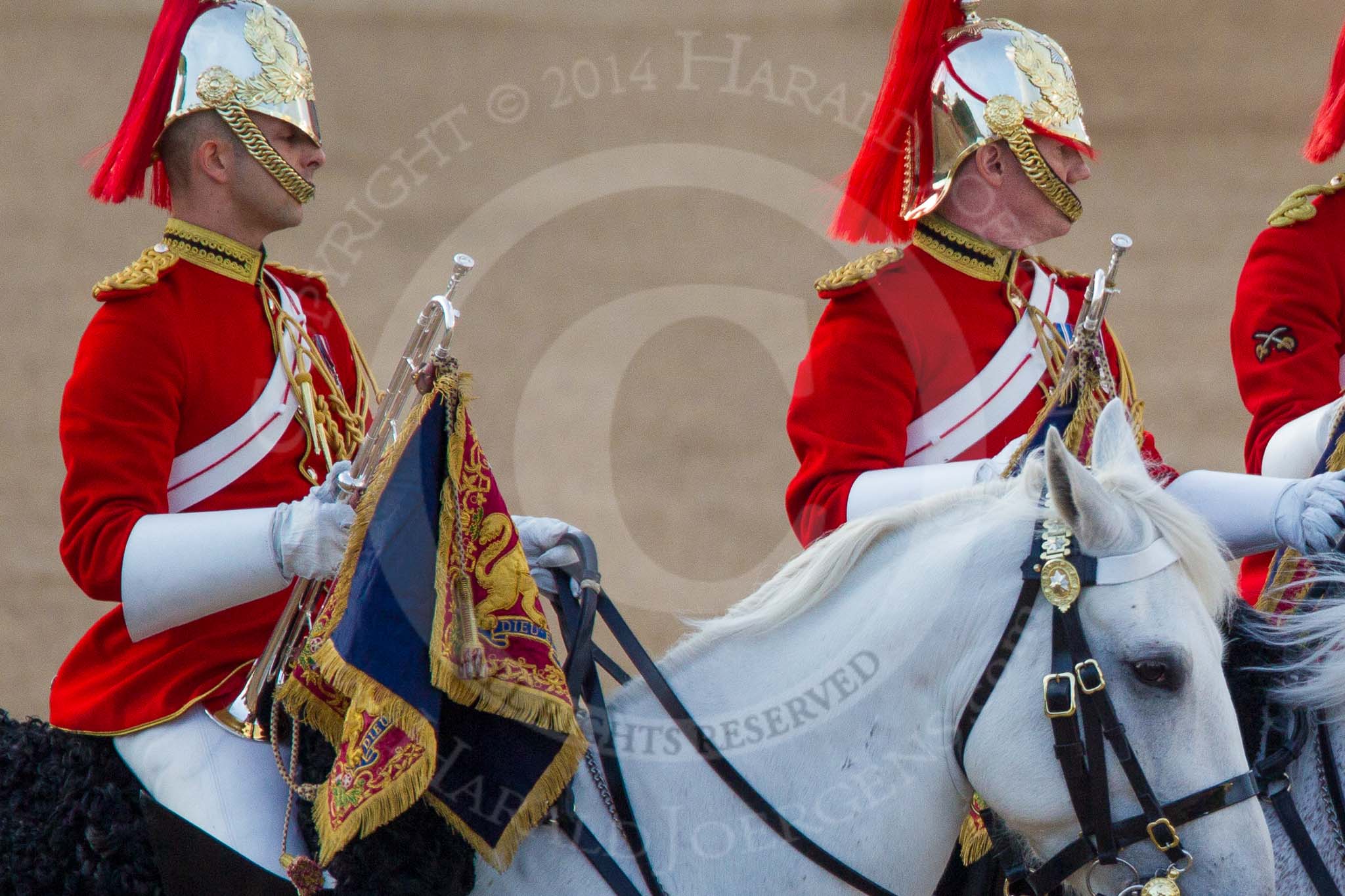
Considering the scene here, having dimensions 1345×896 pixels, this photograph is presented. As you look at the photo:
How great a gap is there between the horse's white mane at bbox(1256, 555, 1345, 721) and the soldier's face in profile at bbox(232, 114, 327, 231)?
163cm

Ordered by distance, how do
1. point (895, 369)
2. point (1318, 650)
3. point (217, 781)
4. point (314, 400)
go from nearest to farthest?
point (217, 781) < point (1318, 650) < point (314, 400) < point (895, 369)

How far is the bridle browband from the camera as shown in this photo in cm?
181

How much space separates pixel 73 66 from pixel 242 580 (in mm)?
5139

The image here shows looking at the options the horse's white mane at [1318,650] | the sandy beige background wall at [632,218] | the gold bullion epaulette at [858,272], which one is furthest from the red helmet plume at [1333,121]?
the sandy beige background wall at [632,218]

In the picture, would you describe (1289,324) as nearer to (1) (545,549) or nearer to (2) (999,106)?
(2) (999,106)

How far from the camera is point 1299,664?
227 centimetres

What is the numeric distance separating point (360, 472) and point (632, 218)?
4705mm

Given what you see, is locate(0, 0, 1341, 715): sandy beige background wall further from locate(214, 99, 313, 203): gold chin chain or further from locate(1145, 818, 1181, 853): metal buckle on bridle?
locate(1145, 818, 1181, 853): metal buckle on bridle

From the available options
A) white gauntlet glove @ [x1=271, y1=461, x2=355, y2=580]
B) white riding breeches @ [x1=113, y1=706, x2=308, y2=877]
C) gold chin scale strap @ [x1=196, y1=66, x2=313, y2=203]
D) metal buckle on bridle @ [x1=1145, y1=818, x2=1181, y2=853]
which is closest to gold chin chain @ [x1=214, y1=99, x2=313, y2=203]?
gold chin scale strap @ [x1=196, y1=66, x2=313, y2=203]

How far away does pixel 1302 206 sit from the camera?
2.99 m

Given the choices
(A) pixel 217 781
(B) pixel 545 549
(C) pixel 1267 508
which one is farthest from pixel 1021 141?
(A) pixel 217 781

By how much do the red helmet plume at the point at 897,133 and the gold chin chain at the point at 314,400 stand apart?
983 millimetres

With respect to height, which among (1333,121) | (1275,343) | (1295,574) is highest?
(1333,121)

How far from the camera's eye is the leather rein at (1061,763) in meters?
1.82
